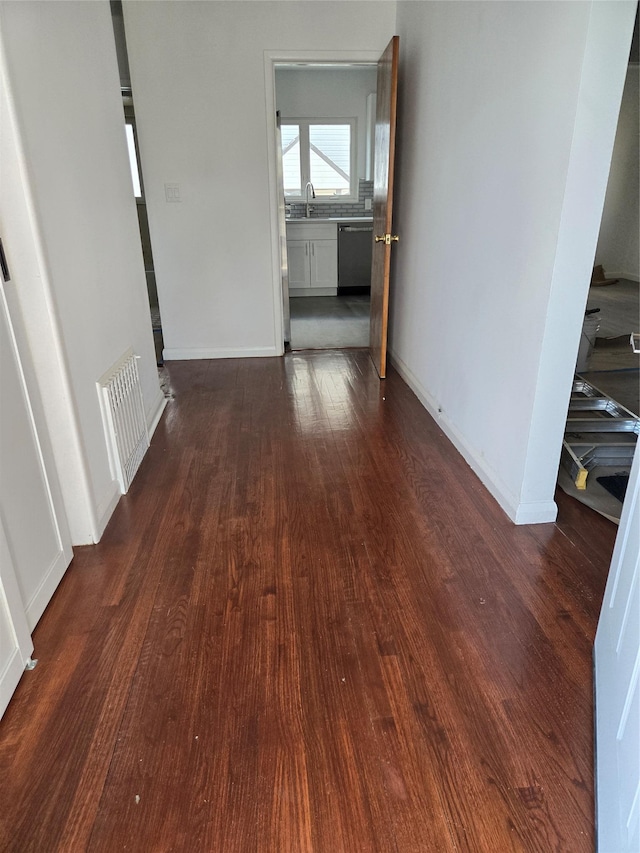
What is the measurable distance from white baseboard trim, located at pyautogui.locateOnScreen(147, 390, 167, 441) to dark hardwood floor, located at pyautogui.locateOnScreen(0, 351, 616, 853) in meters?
0.51

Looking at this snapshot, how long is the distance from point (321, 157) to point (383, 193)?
377 centimetres

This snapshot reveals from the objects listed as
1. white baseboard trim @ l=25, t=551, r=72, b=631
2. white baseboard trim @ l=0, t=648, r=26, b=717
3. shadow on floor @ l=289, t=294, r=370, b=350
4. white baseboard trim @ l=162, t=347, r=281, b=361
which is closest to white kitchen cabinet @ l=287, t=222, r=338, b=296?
shadow on floor @ l=289, t=294, r=370, b=350

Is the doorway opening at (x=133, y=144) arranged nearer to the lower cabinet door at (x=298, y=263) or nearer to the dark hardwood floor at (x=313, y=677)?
the lower cabinet door at (x=298, y=263)

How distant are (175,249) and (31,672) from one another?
3285 millimetres

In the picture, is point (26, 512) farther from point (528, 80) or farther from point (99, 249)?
point (528, 80)

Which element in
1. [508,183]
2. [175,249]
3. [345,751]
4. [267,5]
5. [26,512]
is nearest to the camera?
[345,751]

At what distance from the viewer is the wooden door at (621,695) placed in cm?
92

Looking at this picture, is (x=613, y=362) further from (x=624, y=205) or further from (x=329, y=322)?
(x=624, y=205)

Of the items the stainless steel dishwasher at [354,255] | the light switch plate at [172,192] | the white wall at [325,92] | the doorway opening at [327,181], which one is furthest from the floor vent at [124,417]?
the white wall at [325,92]

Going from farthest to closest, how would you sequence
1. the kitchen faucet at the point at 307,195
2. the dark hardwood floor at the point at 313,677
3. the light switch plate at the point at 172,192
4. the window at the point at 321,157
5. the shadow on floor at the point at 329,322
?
the kitchen faucet at the point at 307,195
the window at the point at 321,157
the shadow on floor at the point at 329,322
the light switch plate at the point at 172,192
the dark hardwood floor at the point at 313,677

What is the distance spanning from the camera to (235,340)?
14.1 ft

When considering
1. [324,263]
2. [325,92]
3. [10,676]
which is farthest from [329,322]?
[10,676]

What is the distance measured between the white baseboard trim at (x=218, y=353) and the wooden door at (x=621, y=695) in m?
3.35

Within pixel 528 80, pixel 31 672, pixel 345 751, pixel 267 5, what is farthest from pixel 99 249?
pixel 267 5
